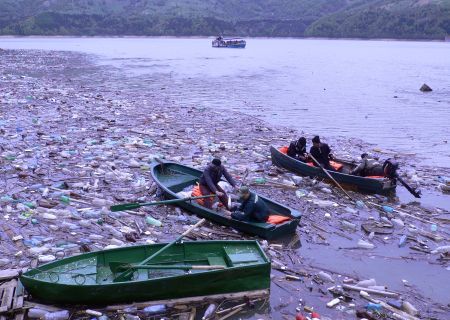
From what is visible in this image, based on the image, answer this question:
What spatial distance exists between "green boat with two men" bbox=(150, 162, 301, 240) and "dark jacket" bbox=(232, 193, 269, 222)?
0.46 feet

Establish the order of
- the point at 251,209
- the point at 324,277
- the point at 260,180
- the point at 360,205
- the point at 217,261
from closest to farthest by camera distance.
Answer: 1. the point at 217,261
2. the point at 324,277
3. the point at 251,209
4. the point at 360,205
5. the point at 260,180

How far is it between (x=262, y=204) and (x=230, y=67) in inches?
2235

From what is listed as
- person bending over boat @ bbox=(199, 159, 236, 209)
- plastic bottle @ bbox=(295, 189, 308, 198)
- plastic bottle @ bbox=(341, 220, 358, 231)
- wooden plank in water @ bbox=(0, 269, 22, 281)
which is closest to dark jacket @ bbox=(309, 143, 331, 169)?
plastic bottle @ bbox=(295, 189, 308, 198)

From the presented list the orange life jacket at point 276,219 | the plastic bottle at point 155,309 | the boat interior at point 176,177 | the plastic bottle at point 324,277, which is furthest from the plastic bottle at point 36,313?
the boat interior at point 176,177

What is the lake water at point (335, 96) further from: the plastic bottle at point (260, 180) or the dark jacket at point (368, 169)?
the plastic bottle at point (260, 180)

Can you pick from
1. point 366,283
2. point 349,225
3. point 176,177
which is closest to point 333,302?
point 366,283

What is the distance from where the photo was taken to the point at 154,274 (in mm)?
9695

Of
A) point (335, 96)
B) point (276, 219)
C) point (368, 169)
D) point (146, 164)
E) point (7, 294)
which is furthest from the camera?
point (335, 96)

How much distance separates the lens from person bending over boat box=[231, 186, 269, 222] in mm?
12039

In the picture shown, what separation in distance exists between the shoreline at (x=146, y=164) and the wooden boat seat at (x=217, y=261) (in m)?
1.19

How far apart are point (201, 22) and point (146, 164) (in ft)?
518

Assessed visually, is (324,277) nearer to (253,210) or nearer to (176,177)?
(253,210)

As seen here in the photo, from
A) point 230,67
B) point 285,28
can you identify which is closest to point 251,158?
point 230,67

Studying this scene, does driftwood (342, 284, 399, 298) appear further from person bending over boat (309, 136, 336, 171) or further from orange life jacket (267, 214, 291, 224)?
person bending over boat (309, 136, 336, 171)
